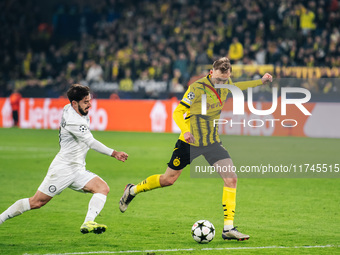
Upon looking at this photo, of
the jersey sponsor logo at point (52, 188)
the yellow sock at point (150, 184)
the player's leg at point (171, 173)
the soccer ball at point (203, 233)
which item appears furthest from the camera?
the yellow sock at point (150, 184)

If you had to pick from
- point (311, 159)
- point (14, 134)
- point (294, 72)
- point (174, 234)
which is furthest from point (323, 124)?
point (174, 234)

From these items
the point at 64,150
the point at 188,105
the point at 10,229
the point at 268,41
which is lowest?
the point at 10,229

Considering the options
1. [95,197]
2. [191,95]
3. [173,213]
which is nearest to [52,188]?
[95,197]

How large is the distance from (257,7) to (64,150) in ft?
66.6

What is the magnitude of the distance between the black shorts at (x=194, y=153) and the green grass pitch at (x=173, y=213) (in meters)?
0.84

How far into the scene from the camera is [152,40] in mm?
28891

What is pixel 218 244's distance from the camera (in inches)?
279

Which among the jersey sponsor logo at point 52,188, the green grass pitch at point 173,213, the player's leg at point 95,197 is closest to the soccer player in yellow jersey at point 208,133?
Answer: the green grass pitch at point 173,213

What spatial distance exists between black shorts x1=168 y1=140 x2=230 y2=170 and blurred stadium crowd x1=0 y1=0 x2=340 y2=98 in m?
15.0

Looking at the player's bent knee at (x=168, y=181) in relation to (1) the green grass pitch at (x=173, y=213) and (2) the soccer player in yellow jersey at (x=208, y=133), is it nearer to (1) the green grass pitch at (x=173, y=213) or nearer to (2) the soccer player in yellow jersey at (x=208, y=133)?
(2) the soccer player in yellow jersey at (x=208, y=133)

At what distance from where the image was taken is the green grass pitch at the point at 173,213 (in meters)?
7.00

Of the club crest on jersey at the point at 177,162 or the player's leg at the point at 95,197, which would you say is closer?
the player's leg at the point at 95,197

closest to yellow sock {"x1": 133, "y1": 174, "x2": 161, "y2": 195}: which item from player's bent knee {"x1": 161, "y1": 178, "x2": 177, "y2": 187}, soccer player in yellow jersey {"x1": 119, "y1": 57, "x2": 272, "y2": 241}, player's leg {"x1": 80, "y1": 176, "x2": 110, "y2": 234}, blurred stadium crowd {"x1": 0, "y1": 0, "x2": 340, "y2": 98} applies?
player's bent knee {"x1": 161, "y1": 178, "x2": 177, "y2": 187}

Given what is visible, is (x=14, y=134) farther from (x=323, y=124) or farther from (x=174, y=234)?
(x=174, y=234)
